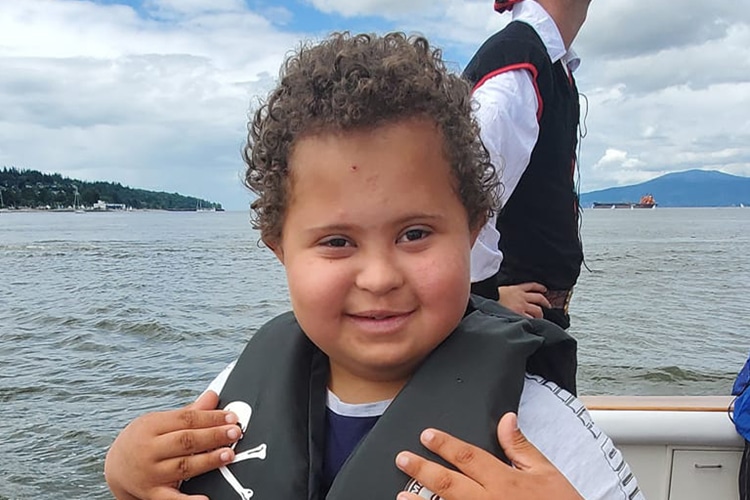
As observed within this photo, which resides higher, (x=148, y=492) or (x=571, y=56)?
(x=571, y=56)

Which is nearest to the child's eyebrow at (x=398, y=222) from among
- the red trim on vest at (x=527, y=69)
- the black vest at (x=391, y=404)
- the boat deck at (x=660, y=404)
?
Result: the black vest at (x=391, y=404)

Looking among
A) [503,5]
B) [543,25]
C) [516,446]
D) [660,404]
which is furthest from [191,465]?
[660,404]

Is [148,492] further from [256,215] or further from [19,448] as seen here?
[19,448]

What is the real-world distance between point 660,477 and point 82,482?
15.3 feet

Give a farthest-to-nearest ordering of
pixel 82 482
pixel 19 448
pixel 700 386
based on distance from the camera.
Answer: pixel 700 386, pixel 19 448, pixel 82 482

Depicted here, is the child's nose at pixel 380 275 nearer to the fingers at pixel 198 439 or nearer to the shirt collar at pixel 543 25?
the fingers at pixel 198 439

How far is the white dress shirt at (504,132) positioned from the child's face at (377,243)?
598mm

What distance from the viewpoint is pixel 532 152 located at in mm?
2377

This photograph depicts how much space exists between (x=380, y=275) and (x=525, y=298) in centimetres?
111

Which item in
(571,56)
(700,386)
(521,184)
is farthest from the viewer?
(700,386)

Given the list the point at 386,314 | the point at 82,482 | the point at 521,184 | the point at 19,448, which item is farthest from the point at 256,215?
the point at 19,448

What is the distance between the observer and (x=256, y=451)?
5.42ft

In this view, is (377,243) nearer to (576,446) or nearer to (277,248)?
(277,248)

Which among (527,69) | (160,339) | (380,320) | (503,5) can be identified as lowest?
(160,339)
